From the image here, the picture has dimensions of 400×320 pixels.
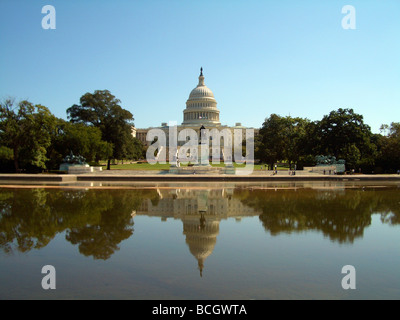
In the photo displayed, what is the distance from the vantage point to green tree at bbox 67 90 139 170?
47906 millimetres

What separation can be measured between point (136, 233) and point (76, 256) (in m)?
2.45

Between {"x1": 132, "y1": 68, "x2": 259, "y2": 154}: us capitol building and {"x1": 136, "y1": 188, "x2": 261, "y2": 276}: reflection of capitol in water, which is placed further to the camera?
{"x1": 132, "y1": 68, "x2": 259, "y2": 154}: us capitol building

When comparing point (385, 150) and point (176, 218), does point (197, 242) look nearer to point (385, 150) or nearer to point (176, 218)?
point (176, 218)

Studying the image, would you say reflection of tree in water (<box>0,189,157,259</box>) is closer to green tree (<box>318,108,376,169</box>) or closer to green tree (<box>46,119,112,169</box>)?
green tree (<box>46,119,112,169</box>)

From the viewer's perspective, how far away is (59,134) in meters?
42.0

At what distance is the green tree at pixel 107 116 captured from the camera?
47.9 metres

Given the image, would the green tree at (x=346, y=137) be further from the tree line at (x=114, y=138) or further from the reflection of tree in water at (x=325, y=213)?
the reflection of tree in water at (x=325, y=213)

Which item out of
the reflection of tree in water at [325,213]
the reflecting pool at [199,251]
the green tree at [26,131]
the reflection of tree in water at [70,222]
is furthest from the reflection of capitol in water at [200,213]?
the green tree at [26,131]

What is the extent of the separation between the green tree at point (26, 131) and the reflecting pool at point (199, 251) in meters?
25.0

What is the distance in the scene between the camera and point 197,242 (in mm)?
8875

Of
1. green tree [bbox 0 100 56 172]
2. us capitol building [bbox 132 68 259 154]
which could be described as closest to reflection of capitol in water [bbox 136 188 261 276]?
green tree [bbox 0 100 56 172]

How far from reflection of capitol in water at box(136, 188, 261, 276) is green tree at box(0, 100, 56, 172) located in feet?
79.6
